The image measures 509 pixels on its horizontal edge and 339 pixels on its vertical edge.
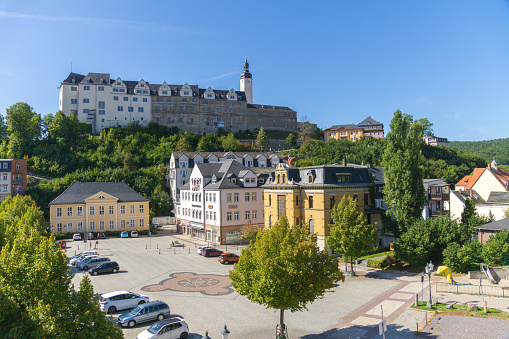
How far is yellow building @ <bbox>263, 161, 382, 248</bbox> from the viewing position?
4022 cm

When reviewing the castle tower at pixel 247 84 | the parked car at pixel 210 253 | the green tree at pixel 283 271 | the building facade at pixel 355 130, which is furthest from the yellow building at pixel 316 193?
the castle tower at pixel 247 84

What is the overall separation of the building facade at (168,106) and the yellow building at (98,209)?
4470cm

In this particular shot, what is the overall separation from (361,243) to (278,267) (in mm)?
16614

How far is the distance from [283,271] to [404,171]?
23765 mm

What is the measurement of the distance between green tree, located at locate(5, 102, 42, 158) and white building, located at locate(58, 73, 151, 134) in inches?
520

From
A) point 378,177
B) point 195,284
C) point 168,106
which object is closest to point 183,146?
point 168,106

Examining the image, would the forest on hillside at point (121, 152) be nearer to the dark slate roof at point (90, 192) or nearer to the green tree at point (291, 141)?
the green tree at point (291, 141)

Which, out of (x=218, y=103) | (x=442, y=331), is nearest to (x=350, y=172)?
(x=442, y=331)

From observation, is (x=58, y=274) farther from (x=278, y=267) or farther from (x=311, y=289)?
(x=311, y=289)

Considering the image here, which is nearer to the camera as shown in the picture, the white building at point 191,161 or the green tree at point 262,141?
the white building at point 191,161

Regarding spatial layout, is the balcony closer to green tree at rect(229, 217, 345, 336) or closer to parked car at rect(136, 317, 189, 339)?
green tree at rect(229, 217, 345, 336)

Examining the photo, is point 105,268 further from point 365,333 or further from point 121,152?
point 121,152

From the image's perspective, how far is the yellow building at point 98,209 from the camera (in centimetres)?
5809

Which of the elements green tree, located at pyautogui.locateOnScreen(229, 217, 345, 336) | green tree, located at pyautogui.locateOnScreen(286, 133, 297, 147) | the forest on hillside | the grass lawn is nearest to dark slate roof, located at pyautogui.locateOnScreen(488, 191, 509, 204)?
the grass lawn
